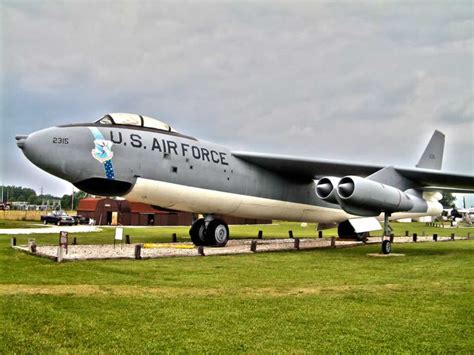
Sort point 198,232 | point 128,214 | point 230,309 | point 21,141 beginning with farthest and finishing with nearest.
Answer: point 128,214 < point 198,232 < point 21,141 < point 230,309

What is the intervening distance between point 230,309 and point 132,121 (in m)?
10.7

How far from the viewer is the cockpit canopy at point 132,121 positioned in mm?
16672

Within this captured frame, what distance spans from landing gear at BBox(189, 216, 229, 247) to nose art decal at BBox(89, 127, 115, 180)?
5.17 m

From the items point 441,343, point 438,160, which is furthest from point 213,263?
point 438,160

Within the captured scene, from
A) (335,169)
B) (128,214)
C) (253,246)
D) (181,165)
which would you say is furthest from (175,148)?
(128,214)

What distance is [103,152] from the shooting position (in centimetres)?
1580

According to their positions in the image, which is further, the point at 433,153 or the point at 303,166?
the point at 433,153

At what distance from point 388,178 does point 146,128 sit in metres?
9.93

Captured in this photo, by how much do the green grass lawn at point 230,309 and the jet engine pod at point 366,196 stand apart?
4.21m

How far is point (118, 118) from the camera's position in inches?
664

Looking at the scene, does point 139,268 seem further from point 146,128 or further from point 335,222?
point 335,222

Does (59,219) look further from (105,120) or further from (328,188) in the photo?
(328,188)

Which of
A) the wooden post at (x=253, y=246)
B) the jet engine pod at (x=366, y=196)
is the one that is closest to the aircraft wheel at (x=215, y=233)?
the wooden post at (x=253, y=246)

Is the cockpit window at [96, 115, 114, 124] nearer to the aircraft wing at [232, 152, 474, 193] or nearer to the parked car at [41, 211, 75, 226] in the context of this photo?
the aircraft wing at [232, 152, 474, 193]
